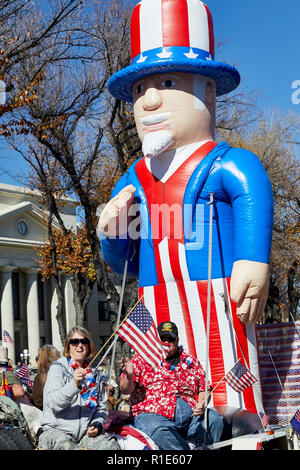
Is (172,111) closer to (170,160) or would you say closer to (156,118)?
(156,118)

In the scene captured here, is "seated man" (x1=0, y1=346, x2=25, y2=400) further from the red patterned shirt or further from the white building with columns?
the white building with columns

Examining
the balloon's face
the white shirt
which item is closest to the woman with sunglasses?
the white shirt

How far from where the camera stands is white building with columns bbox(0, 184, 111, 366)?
38.2m

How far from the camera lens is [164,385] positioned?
4.99 metres

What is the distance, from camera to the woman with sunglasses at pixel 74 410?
4.38 meters

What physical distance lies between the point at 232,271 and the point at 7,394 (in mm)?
2275

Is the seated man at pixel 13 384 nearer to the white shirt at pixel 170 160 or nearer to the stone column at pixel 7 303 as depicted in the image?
the white shirt at pixel 170 160

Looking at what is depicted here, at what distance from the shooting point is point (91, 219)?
13.7 metres

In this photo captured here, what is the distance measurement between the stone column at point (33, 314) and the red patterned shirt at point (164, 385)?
112ft

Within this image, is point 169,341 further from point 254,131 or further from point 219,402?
point 254,131

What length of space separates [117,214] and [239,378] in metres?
1.86

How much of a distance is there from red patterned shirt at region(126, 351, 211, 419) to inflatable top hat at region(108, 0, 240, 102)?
2640 mm

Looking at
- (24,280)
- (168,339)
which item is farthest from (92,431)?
(24,280)
